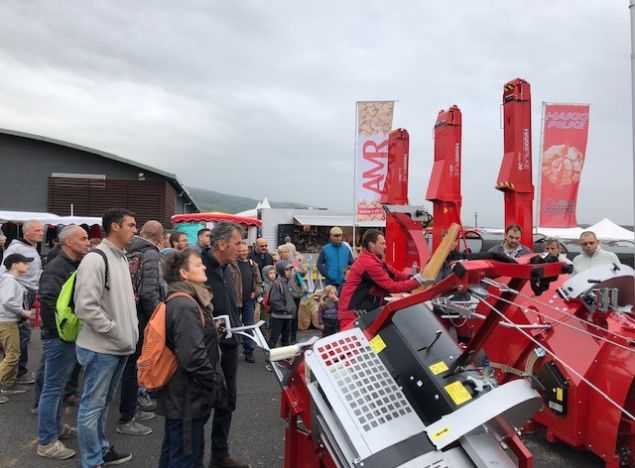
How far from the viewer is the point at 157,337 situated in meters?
2.68

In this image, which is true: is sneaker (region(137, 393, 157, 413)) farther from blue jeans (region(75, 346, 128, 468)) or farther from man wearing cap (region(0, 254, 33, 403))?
blue jeans (region(75, 346, 128, 468))

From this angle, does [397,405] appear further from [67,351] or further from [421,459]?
[67,351]

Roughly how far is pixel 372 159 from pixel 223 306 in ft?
27.0

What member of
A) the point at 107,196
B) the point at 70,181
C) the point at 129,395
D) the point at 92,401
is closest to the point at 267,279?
the point at 129,395

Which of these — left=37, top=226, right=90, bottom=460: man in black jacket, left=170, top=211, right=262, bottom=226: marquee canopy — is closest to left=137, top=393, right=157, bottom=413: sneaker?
left=37, top=226, right=90, bottom=460: man in black jacket

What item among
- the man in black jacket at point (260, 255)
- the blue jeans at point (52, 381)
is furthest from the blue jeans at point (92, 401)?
the man in black jacket at point (260, 255)

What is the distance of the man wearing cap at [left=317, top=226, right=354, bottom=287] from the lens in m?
7.66

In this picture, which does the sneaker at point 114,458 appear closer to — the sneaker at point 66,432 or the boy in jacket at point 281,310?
the sneaker at point 66,432

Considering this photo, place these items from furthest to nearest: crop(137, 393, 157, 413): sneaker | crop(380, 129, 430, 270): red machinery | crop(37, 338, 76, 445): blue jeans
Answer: crop(380, 129, 430, 270): red machinery
crop(137, 393, 157, 413): sneaker
crop(37, 338, 76, 445): blue jeans

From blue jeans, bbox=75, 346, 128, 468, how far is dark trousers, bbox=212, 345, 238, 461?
772mm

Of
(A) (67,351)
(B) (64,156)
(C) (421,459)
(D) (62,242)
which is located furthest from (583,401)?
(B) (64,156)

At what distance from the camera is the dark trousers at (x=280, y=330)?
713 cm

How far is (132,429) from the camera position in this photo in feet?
14.1

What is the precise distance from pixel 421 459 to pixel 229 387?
2021 millimetres
